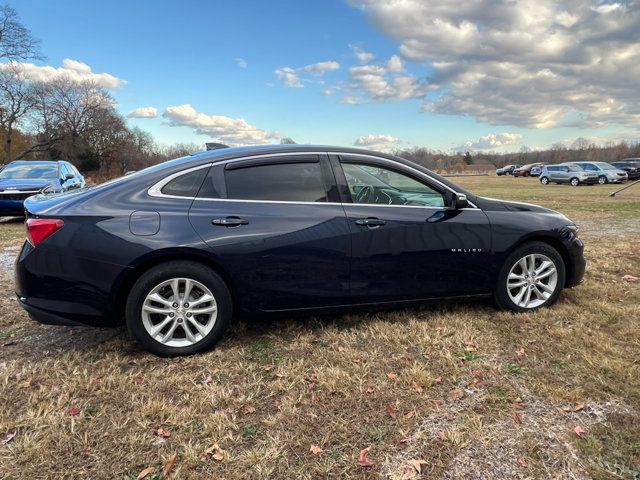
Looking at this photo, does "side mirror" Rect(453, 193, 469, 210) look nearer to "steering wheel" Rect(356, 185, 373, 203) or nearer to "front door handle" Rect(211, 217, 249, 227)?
"steering wheel" Rect(356, 185, 373, 203)

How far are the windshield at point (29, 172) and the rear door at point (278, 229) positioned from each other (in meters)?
10.3

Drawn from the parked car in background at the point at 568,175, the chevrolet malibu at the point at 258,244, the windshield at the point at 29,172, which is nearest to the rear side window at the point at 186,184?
the chevrolet malibu at the point at 258,244

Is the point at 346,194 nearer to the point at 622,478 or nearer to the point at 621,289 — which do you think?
the point at 622,478

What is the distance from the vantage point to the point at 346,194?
3.72 meters

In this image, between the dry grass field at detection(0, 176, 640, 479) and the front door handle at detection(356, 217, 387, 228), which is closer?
the dry grass field at detection(0, 176, 640, 479)

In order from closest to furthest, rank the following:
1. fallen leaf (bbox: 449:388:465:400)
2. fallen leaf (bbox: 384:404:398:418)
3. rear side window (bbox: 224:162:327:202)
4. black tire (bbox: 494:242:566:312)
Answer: fallen leaf (bbox: 384:404:398:418) < fallen leaf (bbox: 449:388:465:400) < rear side window (bbox: 224:162:327:202) < black tire (bbox: 494:242:566:312)

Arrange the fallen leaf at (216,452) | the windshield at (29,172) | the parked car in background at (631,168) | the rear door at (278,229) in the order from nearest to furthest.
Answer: the fallen leaf at (216,452) → the rear door at (278,229) → the windshield at (29,172) → the parked car in background at (631,168)

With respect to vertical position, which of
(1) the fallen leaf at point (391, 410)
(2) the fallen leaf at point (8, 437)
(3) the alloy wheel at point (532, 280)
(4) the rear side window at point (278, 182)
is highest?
(4) the rear side window at point (278, 182)

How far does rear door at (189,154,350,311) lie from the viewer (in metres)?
3.40

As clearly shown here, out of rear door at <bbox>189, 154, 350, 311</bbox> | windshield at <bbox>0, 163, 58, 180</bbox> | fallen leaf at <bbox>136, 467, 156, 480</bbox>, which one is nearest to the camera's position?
fallen leaf at <bbox>136, 467, 156, 480</bbox>

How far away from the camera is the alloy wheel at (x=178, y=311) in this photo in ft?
10.8

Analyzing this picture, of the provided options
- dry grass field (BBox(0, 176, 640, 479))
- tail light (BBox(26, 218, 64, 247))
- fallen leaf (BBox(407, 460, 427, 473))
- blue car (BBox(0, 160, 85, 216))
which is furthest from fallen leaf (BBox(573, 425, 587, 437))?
blue car (BBox(0, 160, 85, 216))

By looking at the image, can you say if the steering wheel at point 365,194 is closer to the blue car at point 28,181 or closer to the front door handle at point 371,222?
the front door handle at point 371,222

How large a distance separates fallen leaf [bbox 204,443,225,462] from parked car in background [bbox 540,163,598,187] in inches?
1333
